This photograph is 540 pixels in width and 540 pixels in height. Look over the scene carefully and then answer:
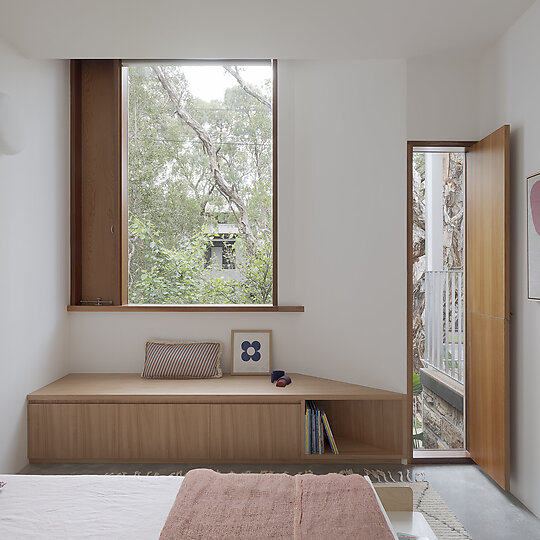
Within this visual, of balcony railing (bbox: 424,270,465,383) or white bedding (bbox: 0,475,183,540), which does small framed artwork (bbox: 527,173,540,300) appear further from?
balcony railing (bbox: 424,270,465,383)

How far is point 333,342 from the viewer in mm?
3676

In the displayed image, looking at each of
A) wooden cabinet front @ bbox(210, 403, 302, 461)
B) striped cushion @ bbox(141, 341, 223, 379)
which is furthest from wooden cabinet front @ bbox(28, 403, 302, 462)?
striped cushion @ bbox(141, 341, 223, 379)

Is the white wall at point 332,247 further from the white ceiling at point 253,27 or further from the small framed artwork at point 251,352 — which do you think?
the white ceiling at point 253,27

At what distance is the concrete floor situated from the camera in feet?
8.14

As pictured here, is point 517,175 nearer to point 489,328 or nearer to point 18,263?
point 489,328

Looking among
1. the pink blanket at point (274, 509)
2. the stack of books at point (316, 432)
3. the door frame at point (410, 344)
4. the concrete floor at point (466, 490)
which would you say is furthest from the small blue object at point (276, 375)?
the pink blanket at point (274, 509)

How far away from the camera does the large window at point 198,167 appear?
15.3ft

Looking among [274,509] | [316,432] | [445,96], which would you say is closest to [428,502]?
[316,432]

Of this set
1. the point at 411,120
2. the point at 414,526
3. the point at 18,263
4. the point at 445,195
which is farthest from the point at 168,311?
the point at 445,195

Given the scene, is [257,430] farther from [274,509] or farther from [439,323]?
[439,323]

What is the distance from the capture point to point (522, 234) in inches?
110

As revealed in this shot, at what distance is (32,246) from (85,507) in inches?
80.4

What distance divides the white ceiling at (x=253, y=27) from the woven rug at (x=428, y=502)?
8.34ft

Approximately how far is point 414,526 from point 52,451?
2.37 m
